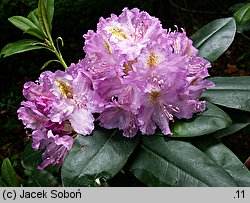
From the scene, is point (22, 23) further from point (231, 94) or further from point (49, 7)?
point (231, 94)

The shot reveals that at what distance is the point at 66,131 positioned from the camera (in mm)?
977

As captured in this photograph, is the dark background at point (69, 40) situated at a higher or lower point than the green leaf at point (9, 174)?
lower

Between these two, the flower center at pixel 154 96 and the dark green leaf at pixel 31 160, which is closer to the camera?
the flower center at pixel 154 96

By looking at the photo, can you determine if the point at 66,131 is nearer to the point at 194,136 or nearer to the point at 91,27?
the point at 194,136

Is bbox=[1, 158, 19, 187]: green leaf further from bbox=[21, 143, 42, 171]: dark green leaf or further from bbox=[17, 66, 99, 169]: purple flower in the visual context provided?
bbox=[17, 66, 99, 169]: purple flower

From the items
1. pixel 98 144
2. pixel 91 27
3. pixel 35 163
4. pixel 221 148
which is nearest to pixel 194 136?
pixel 221 148

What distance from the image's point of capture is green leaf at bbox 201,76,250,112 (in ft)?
3.37

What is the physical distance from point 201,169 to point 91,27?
215 centimetres

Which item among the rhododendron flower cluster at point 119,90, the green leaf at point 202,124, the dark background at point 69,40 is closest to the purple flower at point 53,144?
the rhododendron flower cluster at point 119,90

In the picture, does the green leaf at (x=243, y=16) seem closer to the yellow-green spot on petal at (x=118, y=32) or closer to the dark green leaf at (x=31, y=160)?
the yellow-green spot on petal at (x=118, y=32)

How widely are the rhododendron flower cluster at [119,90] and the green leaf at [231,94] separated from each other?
0.29ft

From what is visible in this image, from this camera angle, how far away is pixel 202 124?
3.10ft

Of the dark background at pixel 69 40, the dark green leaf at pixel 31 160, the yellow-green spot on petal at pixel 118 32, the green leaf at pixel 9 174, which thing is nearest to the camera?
the yellow-green spot on petal at pixel 118 32

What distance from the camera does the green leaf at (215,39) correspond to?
117 cm
